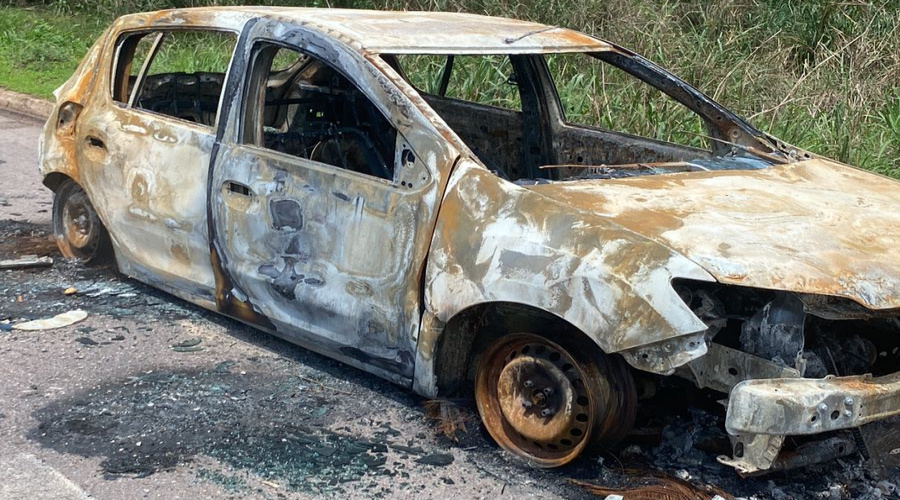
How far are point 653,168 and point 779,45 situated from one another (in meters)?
5.61

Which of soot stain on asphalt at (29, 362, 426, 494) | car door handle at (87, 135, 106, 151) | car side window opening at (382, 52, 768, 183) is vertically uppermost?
car side window opening at (382, 52, 768, 183)

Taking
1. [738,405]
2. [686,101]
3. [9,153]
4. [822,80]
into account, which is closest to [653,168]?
[686,101]

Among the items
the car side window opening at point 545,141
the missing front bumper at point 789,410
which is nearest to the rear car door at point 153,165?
the car side window opening at point 545,141

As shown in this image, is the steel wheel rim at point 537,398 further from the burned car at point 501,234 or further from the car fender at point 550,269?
the car fender at point 550,269

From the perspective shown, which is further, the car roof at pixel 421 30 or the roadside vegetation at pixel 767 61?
the roadside vegetation at pixel 767 61

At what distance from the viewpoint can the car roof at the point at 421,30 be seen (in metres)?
4.31

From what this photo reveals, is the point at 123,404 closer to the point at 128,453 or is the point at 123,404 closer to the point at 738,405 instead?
the point at 128,453

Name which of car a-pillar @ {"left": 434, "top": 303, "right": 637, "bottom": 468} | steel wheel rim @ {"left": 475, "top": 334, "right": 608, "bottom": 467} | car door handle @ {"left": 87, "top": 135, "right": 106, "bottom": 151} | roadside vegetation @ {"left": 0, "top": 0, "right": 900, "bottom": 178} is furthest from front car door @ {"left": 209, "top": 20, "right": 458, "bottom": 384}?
roadside vegetation @ {"left": 0, "top": 0, "right": 900, "bottom": 178}

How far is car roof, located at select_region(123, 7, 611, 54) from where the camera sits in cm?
431

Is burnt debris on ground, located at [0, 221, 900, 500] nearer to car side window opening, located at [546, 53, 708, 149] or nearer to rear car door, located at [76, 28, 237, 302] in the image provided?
rear car door, located at [76, 28, 237, 302]

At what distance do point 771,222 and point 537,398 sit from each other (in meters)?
1.01

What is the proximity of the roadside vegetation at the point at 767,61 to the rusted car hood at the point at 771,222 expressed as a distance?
3606 millimetres

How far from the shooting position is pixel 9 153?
876cm

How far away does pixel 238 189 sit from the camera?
4.48 meters
